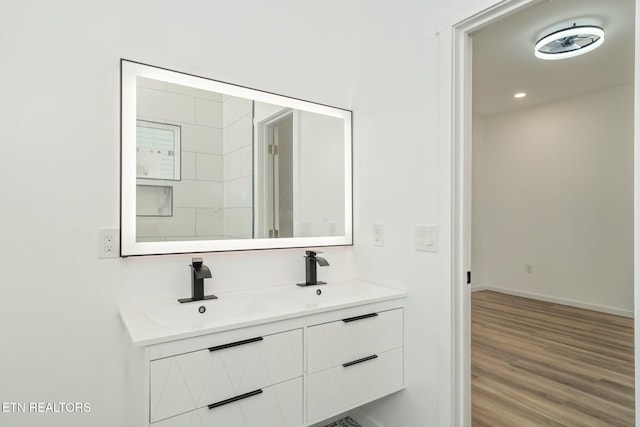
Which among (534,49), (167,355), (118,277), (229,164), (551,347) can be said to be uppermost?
(534,49)

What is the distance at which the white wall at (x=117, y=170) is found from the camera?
1.36 m

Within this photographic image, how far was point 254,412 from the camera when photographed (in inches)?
53.4

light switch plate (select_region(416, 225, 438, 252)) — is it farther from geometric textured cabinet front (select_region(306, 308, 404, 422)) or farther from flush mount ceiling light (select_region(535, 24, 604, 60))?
flush mount ceiling light (select_region(535, 24, 604, 60))

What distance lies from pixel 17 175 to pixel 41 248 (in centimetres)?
29

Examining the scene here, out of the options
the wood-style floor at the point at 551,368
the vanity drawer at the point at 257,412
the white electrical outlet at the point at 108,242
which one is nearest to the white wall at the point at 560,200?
the wood-style floor at the point at 551,368

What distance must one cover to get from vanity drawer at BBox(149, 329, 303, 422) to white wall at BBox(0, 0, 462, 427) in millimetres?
151

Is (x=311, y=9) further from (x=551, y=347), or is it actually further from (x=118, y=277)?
(x=551, y=347)

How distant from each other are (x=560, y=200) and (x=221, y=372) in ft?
15.9

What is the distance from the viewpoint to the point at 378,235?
2.05 metres

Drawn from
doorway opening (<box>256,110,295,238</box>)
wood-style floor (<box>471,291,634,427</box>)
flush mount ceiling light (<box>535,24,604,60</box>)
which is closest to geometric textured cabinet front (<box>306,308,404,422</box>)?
doorway opening (<box>256,110,295,238</box>)

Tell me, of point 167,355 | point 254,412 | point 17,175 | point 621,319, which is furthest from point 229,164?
point 621,319

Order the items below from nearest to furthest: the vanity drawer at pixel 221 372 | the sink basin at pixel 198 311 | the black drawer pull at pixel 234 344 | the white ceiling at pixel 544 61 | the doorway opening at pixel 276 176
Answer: the vanity drawer at pixel 221 372 < the black drawer pull at pixel 234 344 < the sink basin at pixel 198 311 < the doorway opening at pixel 276 176 < the white ceiling at pixel 544 61

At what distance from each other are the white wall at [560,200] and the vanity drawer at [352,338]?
12.4 ft

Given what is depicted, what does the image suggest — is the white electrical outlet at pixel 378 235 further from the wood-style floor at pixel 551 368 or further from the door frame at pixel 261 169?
the wood-style floor at pixel 551 368
